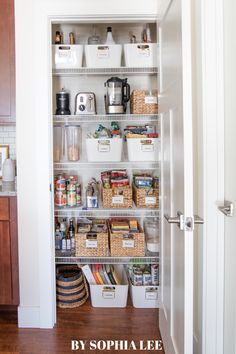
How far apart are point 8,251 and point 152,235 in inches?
42.3

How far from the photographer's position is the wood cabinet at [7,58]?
84.3 inches

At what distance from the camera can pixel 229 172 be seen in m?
1.37

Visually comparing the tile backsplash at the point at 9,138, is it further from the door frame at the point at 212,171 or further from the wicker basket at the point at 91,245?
the door frame at the point at 212,171

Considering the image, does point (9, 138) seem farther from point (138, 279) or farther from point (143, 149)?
point (138, 279)

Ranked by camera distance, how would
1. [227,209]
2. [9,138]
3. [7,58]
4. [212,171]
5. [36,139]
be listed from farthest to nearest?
[9,138] → [7,58] → [36,139] → [212,171] → [227,209]

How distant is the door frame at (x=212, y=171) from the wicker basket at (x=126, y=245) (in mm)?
831

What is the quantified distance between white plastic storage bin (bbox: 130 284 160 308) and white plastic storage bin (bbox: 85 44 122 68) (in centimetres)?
162

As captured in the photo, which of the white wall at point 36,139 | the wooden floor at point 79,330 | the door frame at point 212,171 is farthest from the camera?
the white wall at point 36,139

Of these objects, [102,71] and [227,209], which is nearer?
[227,209]

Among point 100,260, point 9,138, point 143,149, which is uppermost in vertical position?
point 9,138

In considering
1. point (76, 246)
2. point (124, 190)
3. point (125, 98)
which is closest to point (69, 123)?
point (125, 98)

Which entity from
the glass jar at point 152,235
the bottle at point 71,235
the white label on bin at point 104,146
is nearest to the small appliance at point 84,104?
the white label on bin at point 104,146

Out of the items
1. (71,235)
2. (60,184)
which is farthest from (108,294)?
(60,184)

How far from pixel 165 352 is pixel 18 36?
211 centimetres
